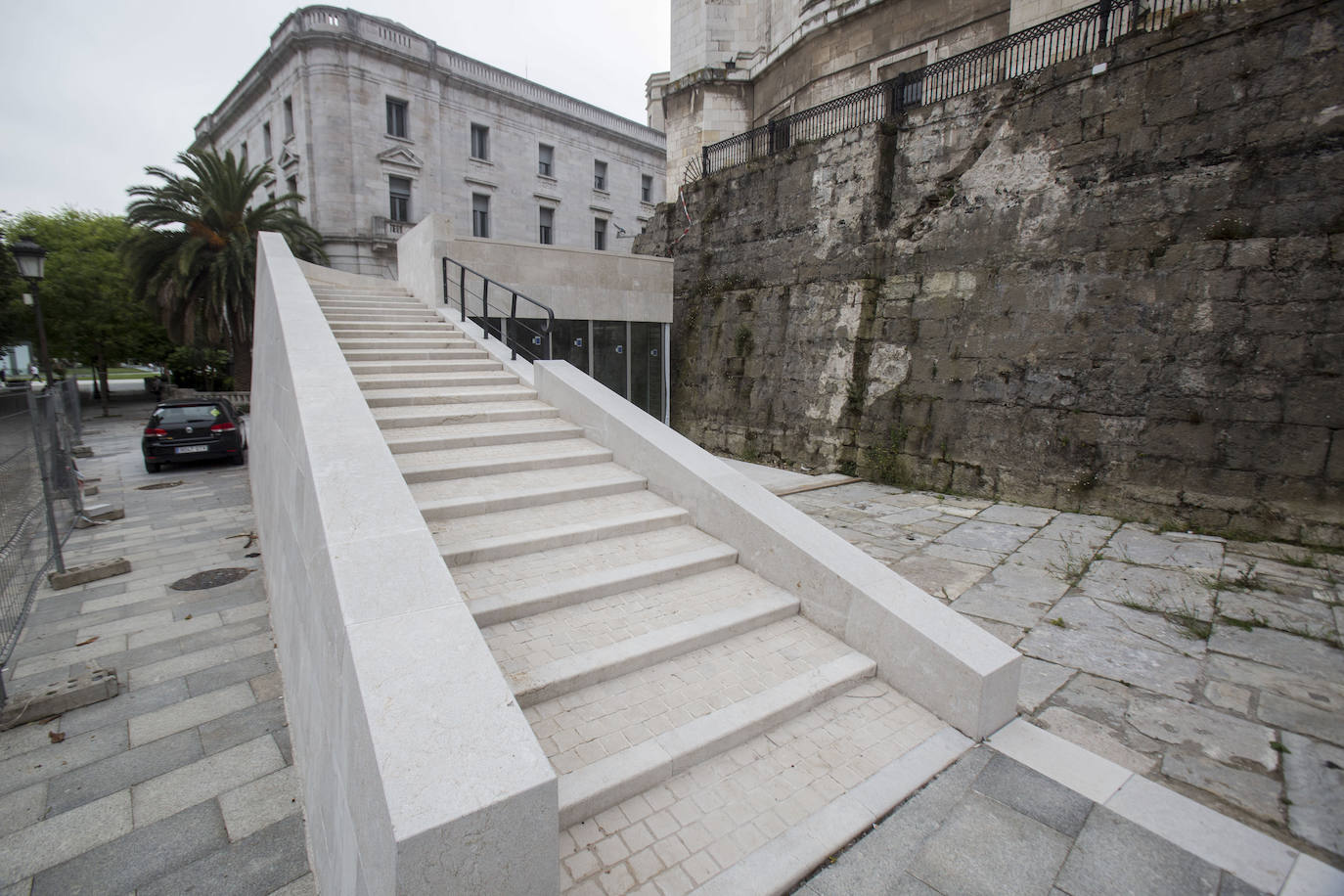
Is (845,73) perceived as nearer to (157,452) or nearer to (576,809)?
(576,809)

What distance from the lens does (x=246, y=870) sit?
2793 millimetres

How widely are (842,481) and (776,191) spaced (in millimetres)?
5708

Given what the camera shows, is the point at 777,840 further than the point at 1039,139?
No

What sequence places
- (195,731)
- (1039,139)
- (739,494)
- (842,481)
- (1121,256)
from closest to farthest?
(195,731)
(739,494)
(1121,256)
(1039,139)
(842,481)

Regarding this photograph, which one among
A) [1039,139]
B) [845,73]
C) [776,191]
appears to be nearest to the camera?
[1039,139]

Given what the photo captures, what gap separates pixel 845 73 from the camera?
13.2 meters

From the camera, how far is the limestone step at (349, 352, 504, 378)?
21.0 feet

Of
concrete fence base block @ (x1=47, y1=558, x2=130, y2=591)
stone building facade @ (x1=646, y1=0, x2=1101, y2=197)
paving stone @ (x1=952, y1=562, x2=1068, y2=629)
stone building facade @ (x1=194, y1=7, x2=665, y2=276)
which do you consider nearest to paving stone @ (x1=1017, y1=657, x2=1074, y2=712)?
paving stone @ (x1=952, y1=562, x2=1068, y2=629)

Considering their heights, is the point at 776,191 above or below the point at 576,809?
above

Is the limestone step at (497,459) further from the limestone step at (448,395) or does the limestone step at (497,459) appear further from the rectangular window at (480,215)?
the rectangular window at (480,215)

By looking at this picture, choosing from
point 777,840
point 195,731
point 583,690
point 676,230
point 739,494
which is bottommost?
point 195,731

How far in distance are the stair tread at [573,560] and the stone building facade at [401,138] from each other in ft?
75.1

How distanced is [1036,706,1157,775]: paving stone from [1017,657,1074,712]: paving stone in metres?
0.10

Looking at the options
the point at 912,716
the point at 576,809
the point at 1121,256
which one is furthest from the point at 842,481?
the point at 576,809
